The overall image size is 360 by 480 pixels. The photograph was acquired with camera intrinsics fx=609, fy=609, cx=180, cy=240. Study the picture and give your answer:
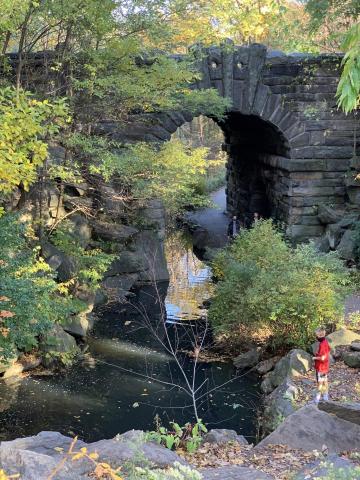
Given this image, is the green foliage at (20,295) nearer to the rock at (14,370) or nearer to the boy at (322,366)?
the rock at (14,370)

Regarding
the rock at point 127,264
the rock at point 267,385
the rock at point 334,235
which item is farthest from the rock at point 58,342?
the rock at point 334,235

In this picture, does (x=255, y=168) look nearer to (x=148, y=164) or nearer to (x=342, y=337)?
(x=148, y=164)

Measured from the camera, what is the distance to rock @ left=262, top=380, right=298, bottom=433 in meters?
6.93

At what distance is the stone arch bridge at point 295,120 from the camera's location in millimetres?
13938

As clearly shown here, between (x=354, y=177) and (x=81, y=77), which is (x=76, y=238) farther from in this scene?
(x=354, y=177)

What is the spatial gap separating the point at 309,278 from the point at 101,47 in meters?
5.85

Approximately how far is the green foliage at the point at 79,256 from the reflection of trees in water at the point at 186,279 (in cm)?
201

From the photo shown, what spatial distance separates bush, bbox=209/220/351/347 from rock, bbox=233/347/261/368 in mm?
365

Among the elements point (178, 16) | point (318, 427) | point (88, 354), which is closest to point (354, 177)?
point (178, 16)

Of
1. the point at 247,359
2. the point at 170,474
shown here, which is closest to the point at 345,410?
the point at 170,474

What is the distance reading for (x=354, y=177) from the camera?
47.3 ft

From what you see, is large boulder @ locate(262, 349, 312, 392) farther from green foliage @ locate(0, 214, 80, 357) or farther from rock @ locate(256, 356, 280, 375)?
green foliage @ locate(0, 214, 80, 357)

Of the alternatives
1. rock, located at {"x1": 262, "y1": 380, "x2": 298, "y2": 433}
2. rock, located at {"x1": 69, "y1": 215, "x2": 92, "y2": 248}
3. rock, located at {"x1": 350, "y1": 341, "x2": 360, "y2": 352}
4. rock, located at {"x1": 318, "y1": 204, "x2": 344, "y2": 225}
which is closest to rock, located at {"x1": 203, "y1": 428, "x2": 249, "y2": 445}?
rock, located at {"x1": 262, "y1": 380, "x2": 298, "y2": 433}

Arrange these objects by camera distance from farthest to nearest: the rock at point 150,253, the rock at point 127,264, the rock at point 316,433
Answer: the rock at point 150,253 < the rock at point 127,264 < the rock at point 316,433
